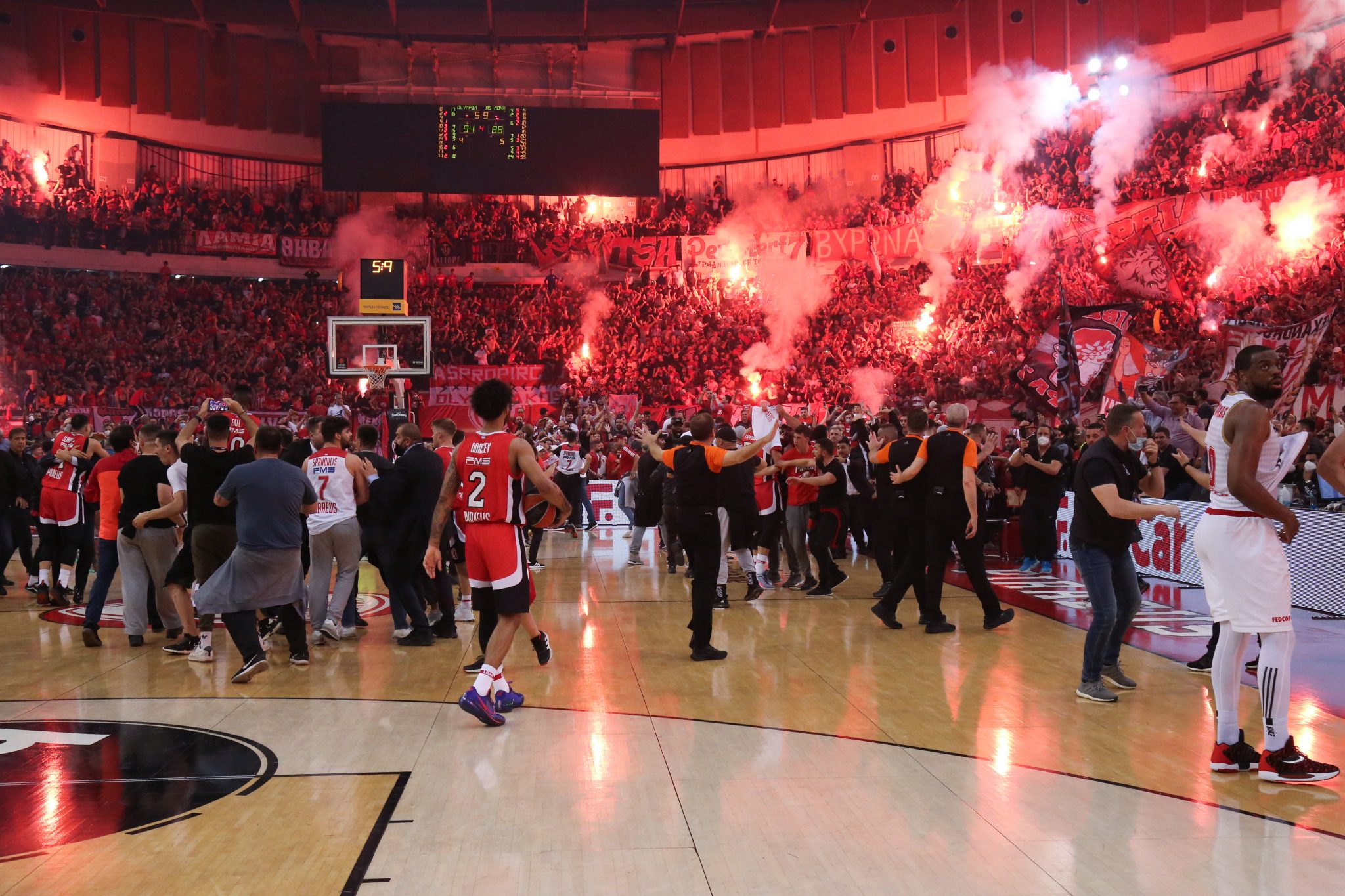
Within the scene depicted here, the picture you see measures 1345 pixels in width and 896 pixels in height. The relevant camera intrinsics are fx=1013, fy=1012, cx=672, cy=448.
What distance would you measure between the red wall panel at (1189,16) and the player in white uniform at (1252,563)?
2340 centimetres

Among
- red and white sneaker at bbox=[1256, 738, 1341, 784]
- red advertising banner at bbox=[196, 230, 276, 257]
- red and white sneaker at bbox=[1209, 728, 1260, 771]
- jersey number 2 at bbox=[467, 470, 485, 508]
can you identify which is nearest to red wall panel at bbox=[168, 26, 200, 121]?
red advertising banner at bbox=[196, 230, 276, 257]

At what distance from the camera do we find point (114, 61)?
2788 centimetres

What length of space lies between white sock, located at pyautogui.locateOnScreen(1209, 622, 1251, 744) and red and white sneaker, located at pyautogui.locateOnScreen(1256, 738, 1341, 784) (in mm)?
187

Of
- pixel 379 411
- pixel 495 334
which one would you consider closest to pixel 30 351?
pixel 379 411

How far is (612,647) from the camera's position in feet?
25.2

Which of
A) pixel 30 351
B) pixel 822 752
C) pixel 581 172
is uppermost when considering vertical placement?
pixel 581 172

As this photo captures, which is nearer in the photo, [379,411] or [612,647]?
[612,647]

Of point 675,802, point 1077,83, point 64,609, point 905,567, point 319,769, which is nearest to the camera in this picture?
point 675,802

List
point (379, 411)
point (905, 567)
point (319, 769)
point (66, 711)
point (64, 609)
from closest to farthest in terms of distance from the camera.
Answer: point (319, 769) → point (66, 711) → point (905, 567) → point (64, 609) → point (379, 411)

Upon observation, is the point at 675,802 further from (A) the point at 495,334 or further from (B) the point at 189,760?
(A) the point at 495,334

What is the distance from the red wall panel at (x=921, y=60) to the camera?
92.1ft

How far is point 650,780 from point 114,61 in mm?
30424

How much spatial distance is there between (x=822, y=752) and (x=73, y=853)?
10.3ft

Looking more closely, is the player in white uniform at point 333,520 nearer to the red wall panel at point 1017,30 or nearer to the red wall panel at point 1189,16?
the red wall panel at point 1189,16
